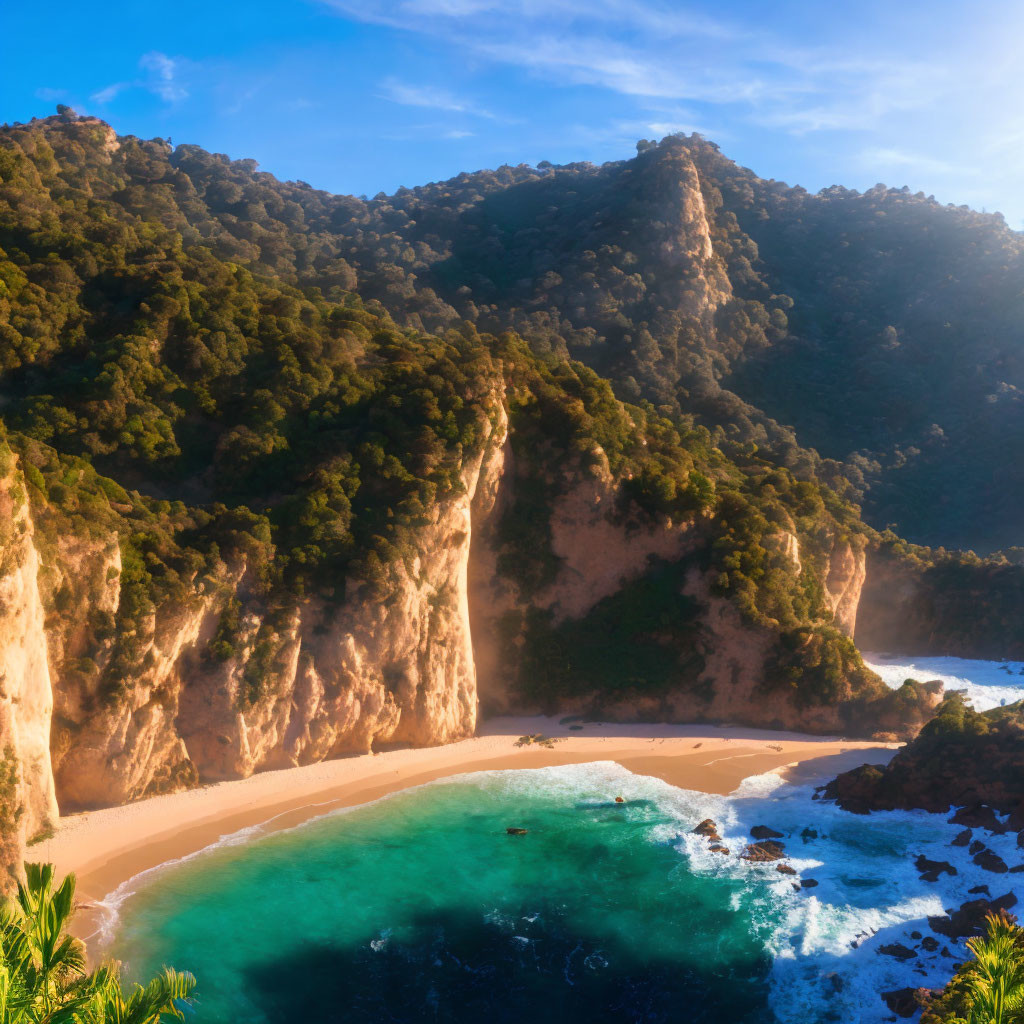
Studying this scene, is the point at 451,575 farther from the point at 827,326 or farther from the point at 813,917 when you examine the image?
the point at 827,326

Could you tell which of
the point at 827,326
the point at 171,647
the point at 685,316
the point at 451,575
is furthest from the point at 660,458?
the point at 827,326

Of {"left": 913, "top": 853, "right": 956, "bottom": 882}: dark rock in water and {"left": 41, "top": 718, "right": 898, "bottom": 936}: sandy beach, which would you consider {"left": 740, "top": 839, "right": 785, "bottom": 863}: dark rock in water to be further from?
{"left": 41, "top": 718, "right": 898, "bottom": 936}: sandy beach

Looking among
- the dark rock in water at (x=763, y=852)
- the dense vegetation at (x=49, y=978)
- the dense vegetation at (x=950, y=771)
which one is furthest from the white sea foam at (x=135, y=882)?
the dense vegetation at (x=950, y=771)

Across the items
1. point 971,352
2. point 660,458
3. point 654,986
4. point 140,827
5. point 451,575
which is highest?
point 971,352

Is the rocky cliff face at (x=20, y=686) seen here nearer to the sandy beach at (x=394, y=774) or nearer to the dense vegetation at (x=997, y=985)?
the sandy beach at (x=394, y=774)

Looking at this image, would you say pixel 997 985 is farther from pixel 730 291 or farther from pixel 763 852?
pixel 730 291

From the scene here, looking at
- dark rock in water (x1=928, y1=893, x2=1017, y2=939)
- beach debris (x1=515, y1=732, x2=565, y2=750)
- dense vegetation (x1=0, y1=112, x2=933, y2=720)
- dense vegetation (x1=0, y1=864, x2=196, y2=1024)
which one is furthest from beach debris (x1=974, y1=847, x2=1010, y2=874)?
dense vegetation (x1=0, y1=864, x2=196, y2=1024)

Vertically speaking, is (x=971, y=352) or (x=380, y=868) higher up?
(x=971, y=352)
